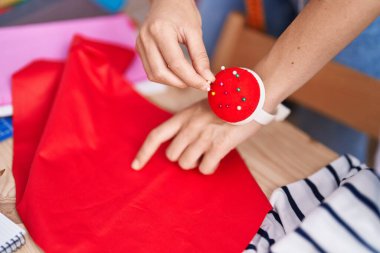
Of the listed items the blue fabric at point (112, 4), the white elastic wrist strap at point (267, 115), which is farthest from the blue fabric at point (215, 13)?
the white elastic wrist strap at point (267, 115)

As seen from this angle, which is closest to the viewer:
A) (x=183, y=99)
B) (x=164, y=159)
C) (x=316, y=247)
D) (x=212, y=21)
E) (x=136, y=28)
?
(x=316, y=247)

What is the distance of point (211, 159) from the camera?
1.75 feet

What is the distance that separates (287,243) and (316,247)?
3 cm

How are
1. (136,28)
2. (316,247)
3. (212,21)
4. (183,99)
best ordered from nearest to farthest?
(316,247), (183,99), (136,28), (212,21)

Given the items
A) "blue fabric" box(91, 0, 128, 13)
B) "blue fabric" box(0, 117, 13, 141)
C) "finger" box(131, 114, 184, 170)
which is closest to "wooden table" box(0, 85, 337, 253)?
"blue fabric" box(0, 117, 13, 141)

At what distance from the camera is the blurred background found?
0.73 m

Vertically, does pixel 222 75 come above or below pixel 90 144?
above

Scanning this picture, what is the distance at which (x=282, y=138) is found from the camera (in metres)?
0.63

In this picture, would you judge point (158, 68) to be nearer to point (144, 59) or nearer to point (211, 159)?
point (144, 59)

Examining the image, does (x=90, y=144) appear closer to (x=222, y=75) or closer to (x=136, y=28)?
(x=222, y=75)

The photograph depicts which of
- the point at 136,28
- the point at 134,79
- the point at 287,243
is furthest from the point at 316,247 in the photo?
the point at 136,28

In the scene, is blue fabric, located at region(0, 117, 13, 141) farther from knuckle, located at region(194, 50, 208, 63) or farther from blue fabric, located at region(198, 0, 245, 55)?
blue fabric, located at region(198, 0, 245, 55)

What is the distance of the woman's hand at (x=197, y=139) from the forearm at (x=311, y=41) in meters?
0.06

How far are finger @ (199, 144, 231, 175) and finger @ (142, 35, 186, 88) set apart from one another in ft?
0.33
